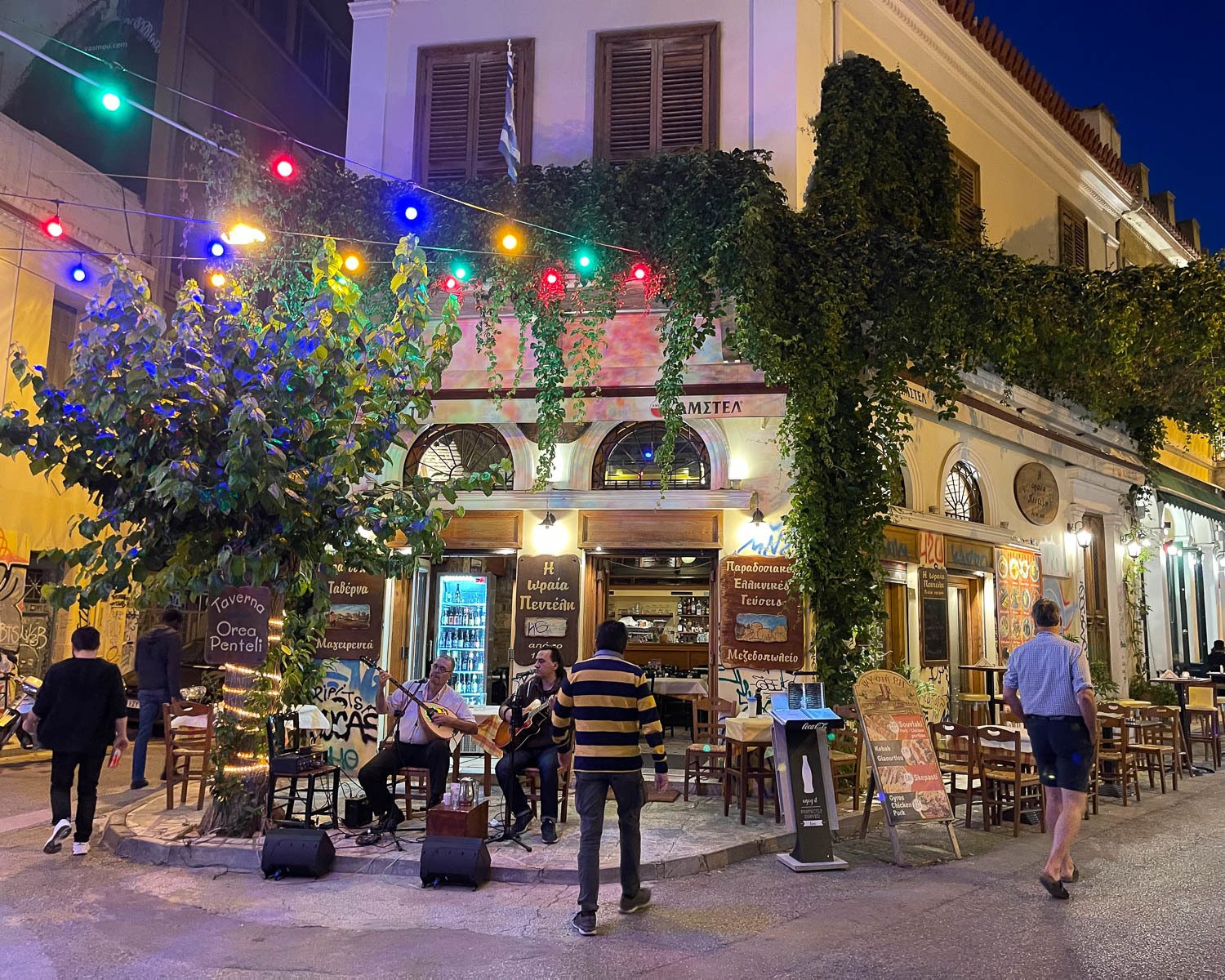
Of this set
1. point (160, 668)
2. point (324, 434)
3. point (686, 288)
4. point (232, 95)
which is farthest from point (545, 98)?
point (232, 95)

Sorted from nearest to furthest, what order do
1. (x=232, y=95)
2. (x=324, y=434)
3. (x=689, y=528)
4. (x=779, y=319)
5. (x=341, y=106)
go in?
(x=324, y=434) < (x=779, y=319) < (x=689, y=528) < (x=232, y=95) < (x=341, y=106)

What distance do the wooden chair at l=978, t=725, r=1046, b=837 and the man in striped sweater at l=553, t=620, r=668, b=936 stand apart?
12.3ft

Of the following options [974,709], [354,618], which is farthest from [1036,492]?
[354,618]

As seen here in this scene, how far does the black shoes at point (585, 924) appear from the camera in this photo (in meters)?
5.59

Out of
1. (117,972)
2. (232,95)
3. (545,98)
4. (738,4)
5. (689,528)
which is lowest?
(117,972)

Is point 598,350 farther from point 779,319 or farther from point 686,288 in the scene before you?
point 779,319

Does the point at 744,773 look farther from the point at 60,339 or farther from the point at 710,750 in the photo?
the point at 60,339

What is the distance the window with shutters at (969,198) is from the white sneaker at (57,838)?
38.8 ft

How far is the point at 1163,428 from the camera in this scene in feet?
56.5

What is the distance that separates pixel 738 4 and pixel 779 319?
403cm

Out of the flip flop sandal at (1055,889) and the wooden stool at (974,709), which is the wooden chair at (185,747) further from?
the wooden stool at (974,709)

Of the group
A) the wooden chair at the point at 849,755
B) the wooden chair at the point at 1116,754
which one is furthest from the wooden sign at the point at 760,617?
the wooden chair at the point at 1116,754

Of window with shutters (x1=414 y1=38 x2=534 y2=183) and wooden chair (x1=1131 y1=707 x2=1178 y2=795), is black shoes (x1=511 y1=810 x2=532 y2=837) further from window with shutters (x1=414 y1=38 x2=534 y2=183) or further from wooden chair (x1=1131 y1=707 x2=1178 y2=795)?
window with shutters (x1=414 y1=38 x2=534 y2=183)

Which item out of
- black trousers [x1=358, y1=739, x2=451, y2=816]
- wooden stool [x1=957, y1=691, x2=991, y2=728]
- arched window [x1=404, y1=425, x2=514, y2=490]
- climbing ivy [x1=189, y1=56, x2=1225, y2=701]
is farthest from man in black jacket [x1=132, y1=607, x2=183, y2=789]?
wooden stool [x1=957, y1=691, x2=991, y2=728]
